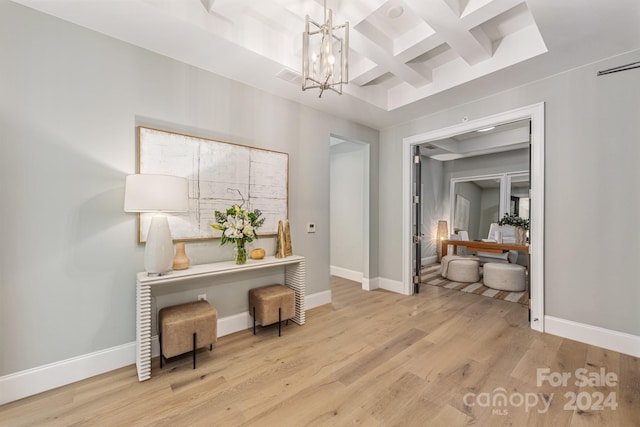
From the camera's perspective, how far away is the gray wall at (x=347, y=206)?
5.00m

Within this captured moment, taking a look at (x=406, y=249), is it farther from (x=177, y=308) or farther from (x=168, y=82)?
(x=168, y=82)

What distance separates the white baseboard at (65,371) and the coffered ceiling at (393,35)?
2.57 meters

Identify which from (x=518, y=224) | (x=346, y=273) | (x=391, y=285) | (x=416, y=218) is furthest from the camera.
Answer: (x=518, y=224)

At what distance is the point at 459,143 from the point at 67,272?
675 cm

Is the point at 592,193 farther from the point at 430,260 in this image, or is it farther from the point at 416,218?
the point at 430,260

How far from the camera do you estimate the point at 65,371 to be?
1932mm

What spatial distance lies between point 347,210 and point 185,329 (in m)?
3.73

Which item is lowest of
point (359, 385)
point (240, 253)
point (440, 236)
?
point (359, 385)

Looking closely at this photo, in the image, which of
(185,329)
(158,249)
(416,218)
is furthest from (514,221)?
(158,249)

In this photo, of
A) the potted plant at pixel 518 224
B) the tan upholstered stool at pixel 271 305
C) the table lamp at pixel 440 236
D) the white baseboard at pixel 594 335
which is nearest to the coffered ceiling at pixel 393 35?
the tan upholstered stool at pixel 271 305

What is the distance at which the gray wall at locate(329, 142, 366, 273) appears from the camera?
16.4 ft

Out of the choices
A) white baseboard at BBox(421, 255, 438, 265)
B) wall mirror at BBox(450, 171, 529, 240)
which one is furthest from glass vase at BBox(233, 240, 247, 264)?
wall mirror at BBox(450, 171, 529, 240)

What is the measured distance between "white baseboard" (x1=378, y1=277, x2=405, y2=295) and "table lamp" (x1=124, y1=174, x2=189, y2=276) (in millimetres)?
3271

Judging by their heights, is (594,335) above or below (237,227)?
below
